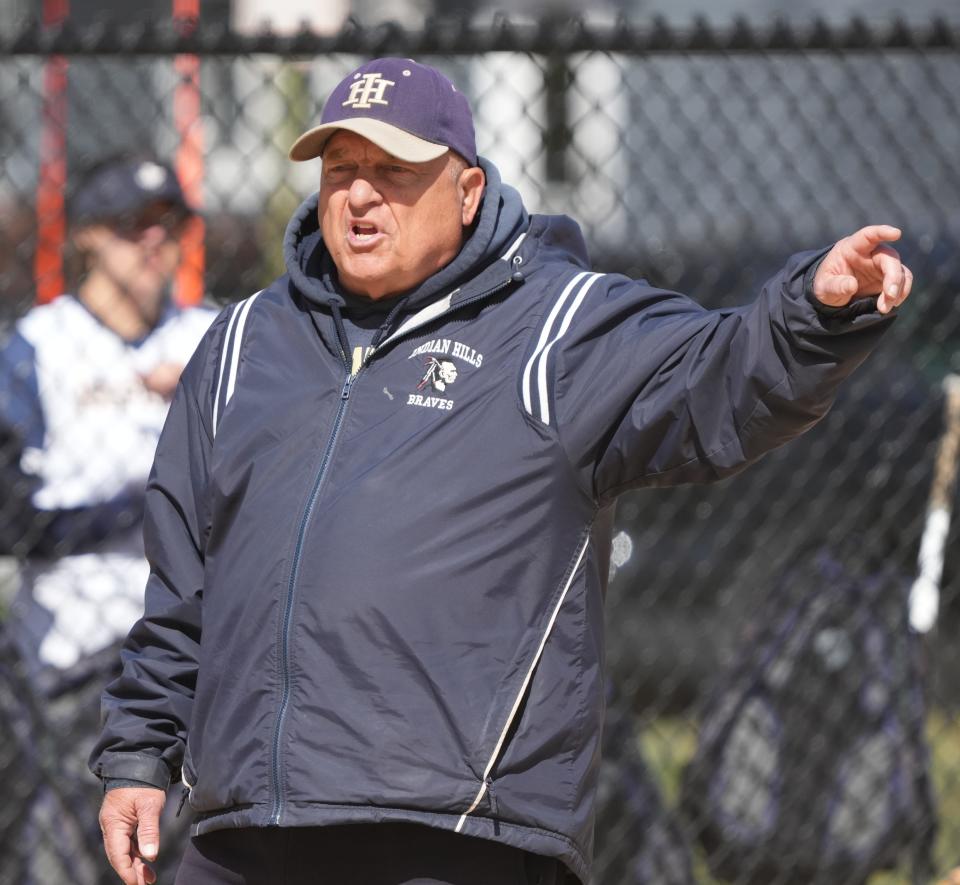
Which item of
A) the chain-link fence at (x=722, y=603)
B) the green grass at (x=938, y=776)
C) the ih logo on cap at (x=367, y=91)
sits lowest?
the green grass at (x=938, y=776)

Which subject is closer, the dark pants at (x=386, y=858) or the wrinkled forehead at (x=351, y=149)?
the dark pants at (x=386, y=858)

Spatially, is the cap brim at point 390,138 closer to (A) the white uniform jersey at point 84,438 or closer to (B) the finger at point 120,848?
(B) the finger at point 120,848

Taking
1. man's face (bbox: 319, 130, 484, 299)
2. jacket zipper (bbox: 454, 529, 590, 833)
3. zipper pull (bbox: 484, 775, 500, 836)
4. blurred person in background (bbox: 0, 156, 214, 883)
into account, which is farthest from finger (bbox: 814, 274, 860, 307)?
blurred person in background (bbox: 0, 156, 214, 883)

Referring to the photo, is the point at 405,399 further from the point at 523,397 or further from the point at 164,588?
the point at 164,588

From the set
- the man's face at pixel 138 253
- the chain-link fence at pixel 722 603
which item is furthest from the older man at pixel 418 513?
the man's face at pixel 138 253

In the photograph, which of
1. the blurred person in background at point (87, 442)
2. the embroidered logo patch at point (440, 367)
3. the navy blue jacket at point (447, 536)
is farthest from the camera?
the blurred person in background at point (87, 442)

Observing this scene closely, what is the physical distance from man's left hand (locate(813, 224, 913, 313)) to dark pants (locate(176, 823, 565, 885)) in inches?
36.1

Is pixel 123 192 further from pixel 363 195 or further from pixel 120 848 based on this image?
pixel 120 848

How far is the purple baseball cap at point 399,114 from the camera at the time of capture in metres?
2.44

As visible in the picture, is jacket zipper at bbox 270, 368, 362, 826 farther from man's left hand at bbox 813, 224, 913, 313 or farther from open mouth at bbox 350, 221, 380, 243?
man's left hand at bbox 813, 224, 913, 313

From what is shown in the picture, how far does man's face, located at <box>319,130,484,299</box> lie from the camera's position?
8.09ft

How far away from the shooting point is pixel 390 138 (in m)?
2.43

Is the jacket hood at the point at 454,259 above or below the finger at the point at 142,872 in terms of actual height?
above

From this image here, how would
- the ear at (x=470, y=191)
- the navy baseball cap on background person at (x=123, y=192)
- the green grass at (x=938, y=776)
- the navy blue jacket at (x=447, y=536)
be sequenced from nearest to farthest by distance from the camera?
the navy blue jacket at (x=447, y=536) → the ear at (x=470, y=191) → the navy baseball cap on background person at (x=123, y=192) → the green grass at (x=938, y=776)
